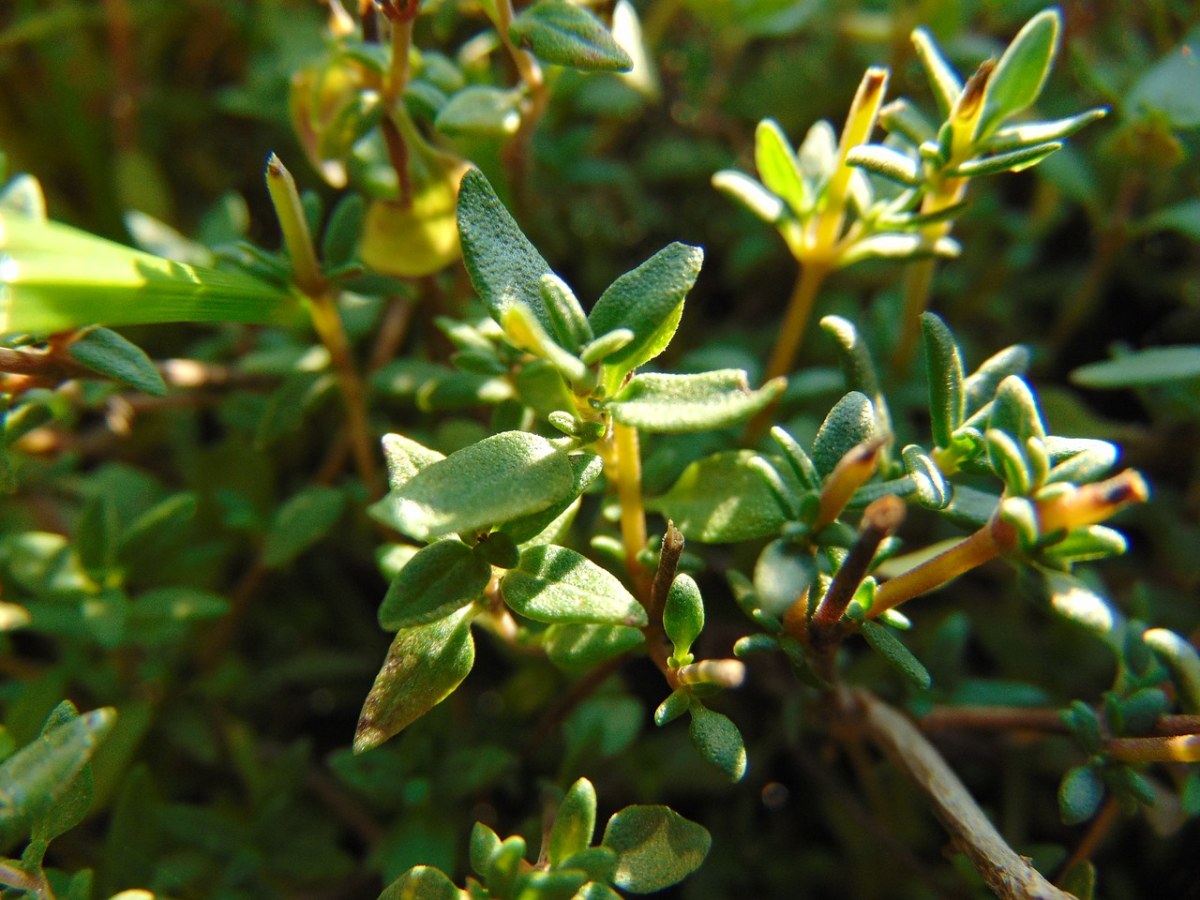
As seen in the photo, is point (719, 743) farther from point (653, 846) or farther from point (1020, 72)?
point (1020, 72)

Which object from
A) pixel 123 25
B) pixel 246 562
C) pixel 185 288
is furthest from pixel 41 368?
pixel 123 25

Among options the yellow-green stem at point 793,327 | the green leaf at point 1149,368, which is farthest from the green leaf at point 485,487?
the green leaf at point 1149,368

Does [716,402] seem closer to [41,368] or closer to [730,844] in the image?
[41,368]

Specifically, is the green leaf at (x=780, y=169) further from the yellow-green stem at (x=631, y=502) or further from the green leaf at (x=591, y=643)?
the green leaf at (x=591, y=643)

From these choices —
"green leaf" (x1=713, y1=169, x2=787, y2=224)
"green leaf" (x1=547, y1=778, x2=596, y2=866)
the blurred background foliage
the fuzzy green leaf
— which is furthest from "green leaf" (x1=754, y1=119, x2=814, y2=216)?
"green leaf" (x1=547, y1=778, x2=596, y2=866)

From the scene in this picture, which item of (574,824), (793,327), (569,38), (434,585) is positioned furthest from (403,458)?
(793,327)

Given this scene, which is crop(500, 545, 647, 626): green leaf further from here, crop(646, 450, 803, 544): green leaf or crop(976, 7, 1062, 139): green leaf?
crop(976, 7, 1062, 139): green leaf
